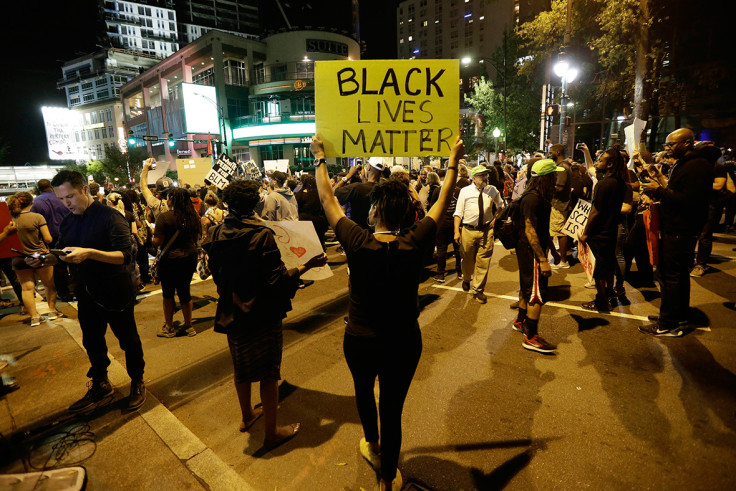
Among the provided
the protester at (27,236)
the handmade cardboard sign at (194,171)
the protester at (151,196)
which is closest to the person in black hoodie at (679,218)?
the protester at (151,196)

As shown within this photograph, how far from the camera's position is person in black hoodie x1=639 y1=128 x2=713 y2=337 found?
170 inches

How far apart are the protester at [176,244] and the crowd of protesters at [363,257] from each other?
0.05 feet

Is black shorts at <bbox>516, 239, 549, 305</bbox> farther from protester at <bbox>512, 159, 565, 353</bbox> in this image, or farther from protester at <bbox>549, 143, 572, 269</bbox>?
protester at <bbox>549, 143, 572, 269</bbox>

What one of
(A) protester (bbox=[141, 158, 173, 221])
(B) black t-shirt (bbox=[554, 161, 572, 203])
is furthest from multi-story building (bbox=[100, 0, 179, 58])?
(B) black t-shirt (bbox=[554, 161, 572, 203])

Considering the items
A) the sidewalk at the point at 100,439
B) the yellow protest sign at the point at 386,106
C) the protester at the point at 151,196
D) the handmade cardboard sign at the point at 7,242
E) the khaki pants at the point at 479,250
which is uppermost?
the yellow protest sign at the point at 386,106

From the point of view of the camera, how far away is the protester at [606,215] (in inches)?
198

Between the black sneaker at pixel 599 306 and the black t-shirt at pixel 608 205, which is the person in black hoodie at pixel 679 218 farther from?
the black sneaker at pixel 599 306

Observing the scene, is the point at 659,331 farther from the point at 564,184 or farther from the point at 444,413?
the point at 564,184

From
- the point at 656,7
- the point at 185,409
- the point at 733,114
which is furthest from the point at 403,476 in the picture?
the point at 733,114

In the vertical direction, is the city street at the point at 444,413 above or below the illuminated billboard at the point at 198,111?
below

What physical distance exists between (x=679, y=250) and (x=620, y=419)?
7.97 ft

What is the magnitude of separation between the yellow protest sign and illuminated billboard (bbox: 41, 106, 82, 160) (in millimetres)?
91509

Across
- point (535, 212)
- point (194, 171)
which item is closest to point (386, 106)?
point (535, 212)

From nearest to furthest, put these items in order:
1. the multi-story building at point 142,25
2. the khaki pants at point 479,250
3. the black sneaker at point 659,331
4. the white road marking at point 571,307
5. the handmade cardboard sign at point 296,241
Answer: the handmade cardboard sign at point 296,241
the black sneaker at point 659,331
the white road marking at point 571,307
the khaki pants at point 479,250
the multi-story building at point 142,25
